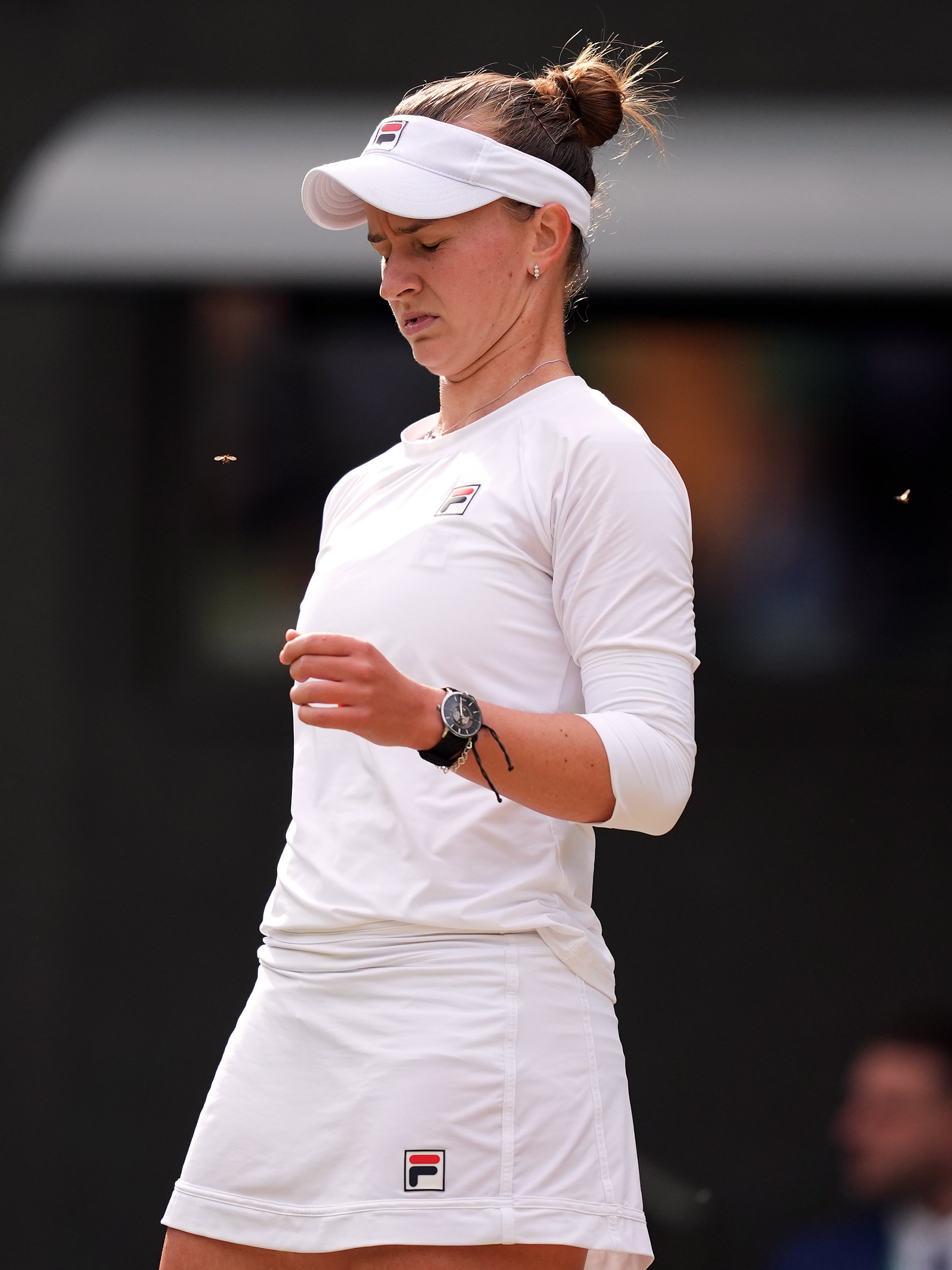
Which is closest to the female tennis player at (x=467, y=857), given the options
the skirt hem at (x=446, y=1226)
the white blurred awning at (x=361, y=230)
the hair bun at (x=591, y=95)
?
the skirt hem at (x=446, y=1226)

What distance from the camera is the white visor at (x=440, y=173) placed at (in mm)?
1551

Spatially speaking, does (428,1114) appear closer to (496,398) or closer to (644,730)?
(644,730)

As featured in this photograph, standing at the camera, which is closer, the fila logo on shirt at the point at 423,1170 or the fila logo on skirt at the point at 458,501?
the fila logo on shirt at the point at 423,1170

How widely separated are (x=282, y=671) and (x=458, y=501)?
132 centimetres

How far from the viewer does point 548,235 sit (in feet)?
5.38

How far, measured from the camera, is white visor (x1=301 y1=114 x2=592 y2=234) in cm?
155

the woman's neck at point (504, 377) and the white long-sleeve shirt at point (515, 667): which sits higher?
the woman's neck at point (504, 377)

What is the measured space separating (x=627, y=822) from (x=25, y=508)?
1681 mm

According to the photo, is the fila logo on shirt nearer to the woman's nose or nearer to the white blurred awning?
the woman's nose

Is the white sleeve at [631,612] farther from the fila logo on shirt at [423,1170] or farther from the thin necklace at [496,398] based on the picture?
the fila logo on shirt at [423,1170]

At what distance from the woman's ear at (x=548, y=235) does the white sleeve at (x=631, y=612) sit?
0.26 meters

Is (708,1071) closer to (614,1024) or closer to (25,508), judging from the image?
(614,1024)

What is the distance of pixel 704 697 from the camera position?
2.73m

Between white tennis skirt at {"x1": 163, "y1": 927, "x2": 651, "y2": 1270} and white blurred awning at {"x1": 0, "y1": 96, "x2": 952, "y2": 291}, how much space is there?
1.63 m
